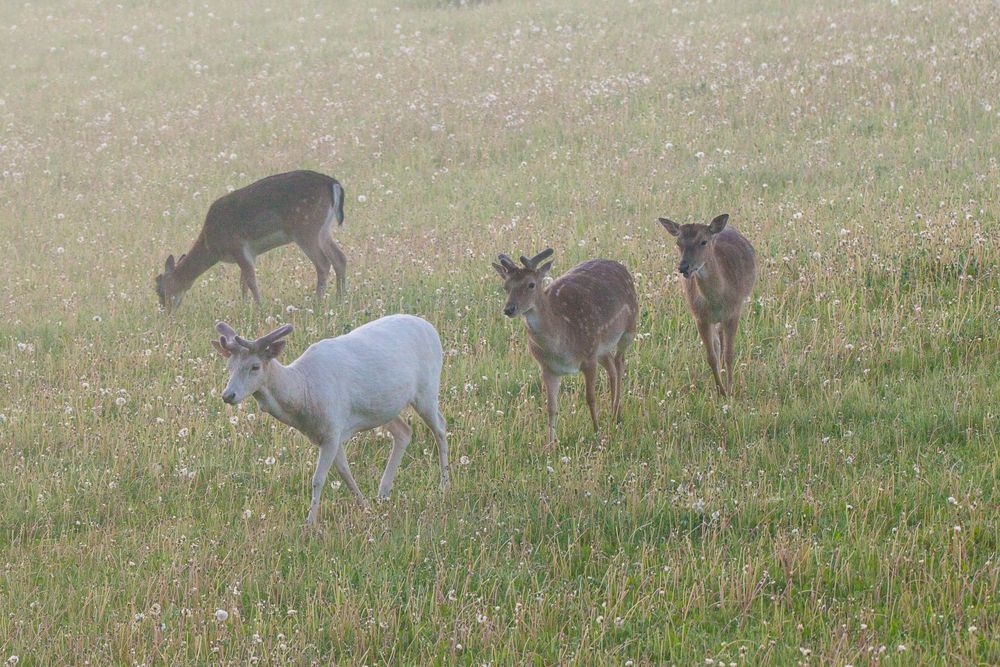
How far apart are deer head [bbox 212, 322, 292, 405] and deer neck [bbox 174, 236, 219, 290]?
579 cm

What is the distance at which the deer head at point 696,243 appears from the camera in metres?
8.21

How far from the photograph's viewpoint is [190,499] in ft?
23.2

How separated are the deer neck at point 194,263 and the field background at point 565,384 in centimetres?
26

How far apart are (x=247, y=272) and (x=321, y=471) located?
5.51m

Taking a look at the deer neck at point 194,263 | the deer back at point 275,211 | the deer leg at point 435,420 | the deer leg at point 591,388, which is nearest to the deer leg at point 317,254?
the deer back at point 275,211

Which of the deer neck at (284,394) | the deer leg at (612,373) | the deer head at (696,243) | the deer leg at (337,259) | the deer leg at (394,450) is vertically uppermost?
the deer head at (696,243)

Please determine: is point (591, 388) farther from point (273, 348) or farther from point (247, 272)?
point (247, 272)

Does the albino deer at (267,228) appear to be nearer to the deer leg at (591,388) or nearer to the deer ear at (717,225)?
Result: the deer leg at (591,388)

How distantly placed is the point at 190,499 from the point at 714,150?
9281 mm

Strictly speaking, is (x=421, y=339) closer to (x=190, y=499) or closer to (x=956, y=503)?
(x=190, y=499)

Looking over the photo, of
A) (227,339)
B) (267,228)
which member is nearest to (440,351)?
(227,339)

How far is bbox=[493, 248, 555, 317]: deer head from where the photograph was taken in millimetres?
7605

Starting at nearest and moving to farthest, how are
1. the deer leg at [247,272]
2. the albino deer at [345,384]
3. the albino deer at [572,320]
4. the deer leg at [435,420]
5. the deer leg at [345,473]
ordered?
1. the albino deer at [345,384]
2. the deer leg at [345,473]
3. the deer leg at [435,420]
4. the albino deer at [572,320]
5. the deer leg at [247,272]

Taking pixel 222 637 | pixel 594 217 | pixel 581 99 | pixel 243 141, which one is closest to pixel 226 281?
pixel 594 217
